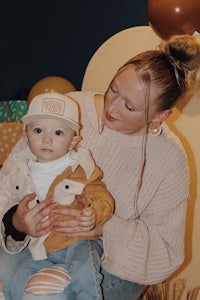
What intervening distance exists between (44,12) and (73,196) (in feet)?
6.85

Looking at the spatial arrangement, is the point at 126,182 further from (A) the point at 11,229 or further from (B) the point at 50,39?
(B) the point at 50,39

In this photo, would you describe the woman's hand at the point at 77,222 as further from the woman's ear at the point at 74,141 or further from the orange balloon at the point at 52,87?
the orange balloon at the point at 52,87

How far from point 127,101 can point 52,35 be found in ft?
6.28

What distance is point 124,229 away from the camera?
56.4 inches

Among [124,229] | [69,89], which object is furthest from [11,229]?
[69,89]

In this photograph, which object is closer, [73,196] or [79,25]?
[73,196]

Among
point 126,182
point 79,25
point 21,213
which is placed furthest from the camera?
point 79,25

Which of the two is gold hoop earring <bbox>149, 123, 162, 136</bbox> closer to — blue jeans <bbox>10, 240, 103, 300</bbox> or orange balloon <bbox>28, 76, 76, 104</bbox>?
blue jeans <bbox>10, 240, 103, 300</bbox>

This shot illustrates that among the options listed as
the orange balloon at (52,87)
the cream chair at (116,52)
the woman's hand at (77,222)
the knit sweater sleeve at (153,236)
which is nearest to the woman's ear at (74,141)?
the woman's hand at (77,222)

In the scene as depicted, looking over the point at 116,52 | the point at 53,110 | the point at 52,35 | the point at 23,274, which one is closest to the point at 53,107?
the point at 53,110

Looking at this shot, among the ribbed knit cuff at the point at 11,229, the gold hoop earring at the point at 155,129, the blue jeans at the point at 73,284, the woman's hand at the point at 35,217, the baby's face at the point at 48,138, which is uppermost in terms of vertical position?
the gold hoop earring at the point at 155,129

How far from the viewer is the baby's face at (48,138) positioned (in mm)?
1274

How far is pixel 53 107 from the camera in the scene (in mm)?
1288

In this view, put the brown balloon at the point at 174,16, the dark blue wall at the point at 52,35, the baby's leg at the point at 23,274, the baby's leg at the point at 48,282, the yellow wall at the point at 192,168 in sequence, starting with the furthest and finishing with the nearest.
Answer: the dark blue wall at the point at 52,35, the yellow wall at the point at 192,168, the brown balloon at the point at 174,16, the baby's leg at the point at 23,274, the baby's leg at the point at 48,282
